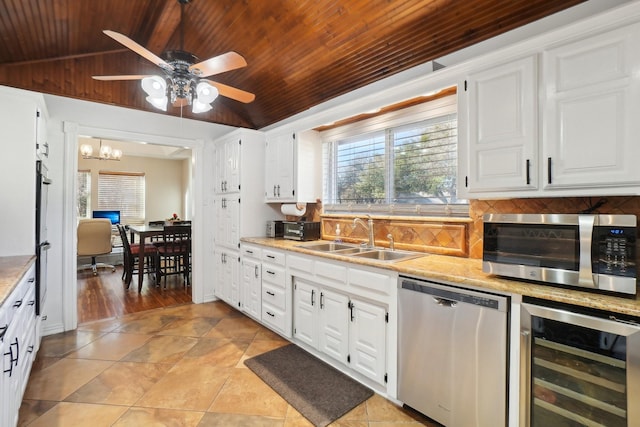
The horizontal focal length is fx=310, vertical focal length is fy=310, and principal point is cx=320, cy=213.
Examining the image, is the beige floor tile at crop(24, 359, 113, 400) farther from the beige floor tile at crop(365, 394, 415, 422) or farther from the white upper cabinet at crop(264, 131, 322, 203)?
the white upper cabinet at crop(264, 131, 322, 203)

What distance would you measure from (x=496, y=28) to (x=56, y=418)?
3824 millimetres

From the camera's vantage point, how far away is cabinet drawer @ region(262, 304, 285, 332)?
3051mm

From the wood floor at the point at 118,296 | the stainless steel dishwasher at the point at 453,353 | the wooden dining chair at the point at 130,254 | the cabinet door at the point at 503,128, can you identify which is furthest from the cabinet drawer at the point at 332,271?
the wooden dining chair at the point at 130,254

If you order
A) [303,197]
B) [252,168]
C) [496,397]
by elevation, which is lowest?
[496,397]

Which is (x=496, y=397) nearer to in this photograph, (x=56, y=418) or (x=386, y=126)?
(x=386, y=126)

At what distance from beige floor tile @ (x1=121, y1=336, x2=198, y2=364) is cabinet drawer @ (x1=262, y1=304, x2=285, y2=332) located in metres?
0.72

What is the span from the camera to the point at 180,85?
2.20 metres

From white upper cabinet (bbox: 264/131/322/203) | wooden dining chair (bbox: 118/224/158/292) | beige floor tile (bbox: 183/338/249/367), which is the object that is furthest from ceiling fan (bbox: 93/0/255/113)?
wooden dining chair (bbox: 118/224/158/292)

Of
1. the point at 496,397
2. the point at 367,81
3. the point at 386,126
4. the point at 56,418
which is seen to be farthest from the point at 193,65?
the point at 496,397

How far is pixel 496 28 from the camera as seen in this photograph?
2.07 meters

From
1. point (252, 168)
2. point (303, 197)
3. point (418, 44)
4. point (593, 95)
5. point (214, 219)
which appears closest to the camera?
point (593, 95)

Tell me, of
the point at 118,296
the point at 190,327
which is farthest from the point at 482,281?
the point at 118,296

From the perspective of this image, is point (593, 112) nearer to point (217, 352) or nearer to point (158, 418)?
point (158, 418)

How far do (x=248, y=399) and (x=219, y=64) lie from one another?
7.55 feet
